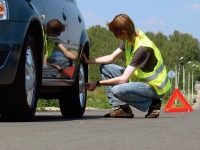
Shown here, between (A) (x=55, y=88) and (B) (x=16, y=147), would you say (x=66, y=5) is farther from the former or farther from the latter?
(B) (x=16, y=147)

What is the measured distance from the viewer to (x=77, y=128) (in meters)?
6.59

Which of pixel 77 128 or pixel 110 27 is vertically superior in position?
pixel 110 27

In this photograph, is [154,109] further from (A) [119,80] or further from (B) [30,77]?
(B) [30,77]

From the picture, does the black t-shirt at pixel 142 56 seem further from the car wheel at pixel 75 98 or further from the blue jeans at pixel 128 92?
the car wheel at pixel 75 98

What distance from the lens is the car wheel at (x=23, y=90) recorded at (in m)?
7.26

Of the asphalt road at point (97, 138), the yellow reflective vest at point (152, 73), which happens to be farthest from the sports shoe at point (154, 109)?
the asphalt road at point (97, 138)

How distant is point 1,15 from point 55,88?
2.06 m

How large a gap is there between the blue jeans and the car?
Result: 1.54 feet

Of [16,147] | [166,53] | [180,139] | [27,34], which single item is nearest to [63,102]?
[27,34]

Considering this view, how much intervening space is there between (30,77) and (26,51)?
32 cm

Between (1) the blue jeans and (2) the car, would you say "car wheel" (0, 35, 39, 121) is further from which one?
(1) the blue jeans

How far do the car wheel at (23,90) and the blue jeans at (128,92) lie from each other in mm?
1521

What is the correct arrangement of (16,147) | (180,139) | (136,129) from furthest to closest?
(136,129) < (180,139) < (16,147)

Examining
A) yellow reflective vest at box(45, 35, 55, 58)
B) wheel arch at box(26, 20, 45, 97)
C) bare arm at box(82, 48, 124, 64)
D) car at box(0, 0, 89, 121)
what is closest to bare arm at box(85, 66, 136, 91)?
car at box(0, 0, 89, 121)
